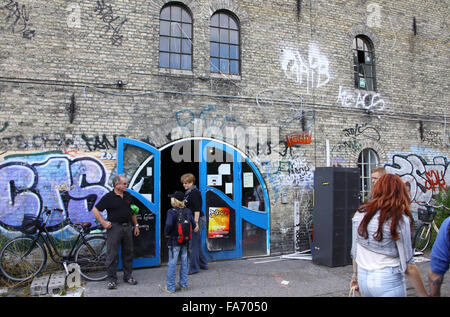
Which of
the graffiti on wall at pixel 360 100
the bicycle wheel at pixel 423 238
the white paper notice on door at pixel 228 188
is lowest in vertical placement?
the bicycle wheel at pixel 423 238

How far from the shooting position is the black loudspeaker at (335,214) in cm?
687

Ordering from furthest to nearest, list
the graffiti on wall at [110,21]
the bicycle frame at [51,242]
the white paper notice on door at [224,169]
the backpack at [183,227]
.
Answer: the white paper notice on door at [224,169], the graffiti on wall at [110,21], the bicycle frame at [51,242], the backpack at [183,227]

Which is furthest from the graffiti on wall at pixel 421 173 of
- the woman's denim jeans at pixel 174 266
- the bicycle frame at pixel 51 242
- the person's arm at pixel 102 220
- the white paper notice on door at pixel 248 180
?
the bicycle frame at pixel 51 242

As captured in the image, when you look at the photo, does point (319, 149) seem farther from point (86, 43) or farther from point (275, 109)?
point (86, 43)

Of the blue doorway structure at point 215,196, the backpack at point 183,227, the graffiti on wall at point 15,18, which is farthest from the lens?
the blue doorway structure at point 215,196

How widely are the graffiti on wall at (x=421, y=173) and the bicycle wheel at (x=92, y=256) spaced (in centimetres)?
798

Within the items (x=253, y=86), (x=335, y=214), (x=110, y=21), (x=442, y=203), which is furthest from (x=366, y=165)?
(x=110, y=21)

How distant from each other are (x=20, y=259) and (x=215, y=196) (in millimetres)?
4037

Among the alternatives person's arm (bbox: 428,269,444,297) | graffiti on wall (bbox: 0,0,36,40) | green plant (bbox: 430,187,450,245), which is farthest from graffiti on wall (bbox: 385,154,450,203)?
graffiti on wall (bbox: 0,0,36,40)

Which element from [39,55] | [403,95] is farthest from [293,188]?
[39,55]

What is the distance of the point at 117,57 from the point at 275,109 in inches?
158

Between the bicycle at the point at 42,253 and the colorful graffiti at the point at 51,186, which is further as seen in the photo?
the colorful graffiti at the point at 51,186

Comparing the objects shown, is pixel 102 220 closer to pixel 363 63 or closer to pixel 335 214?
pixel 335 214

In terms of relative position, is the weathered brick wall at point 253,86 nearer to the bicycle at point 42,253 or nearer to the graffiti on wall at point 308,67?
the graffiti on wall at point 308,67
